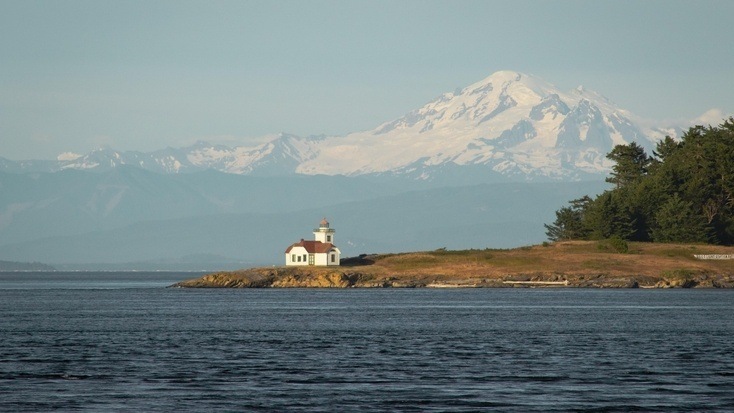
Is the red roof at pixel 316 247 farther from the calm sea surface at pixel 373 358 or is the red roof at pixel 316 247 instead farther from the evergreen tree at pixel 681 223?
the calm sea surface at pixel 373 358

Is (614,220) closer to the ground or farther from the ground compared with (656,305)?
farther from the ground

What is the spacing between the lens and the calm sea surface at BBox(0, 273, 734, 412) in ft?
169

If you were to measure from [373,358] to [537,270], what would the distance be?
4618 inches

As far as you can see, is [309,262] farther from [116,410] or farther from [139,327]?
[116,410]

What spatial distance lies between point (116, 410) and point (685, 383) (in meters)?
24.6

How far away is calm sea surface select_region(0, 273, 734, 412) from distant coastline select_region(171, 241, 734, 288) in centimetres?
4842

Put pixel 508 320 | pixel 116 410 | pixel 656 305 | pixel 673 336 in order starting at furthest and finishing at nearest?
pixel 656 305
pixel 508 320
pixel 673 336
pixel 116 410

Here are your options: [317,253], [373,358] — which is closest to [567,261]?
[317,253]

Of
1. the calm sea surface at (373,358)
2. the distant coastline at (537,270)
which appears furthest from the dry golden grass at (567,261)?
the calm sea surface at (373,358)

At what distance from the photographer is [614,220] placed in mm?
193625

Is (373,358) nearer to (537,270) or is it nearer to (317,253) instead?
(537,270)

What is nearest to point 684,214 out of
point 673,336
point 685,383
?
point 673,336

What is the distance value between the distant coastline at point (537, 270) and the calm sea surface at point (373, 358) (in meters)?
48.4

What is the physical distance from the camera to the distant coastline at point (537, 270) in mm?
175625
